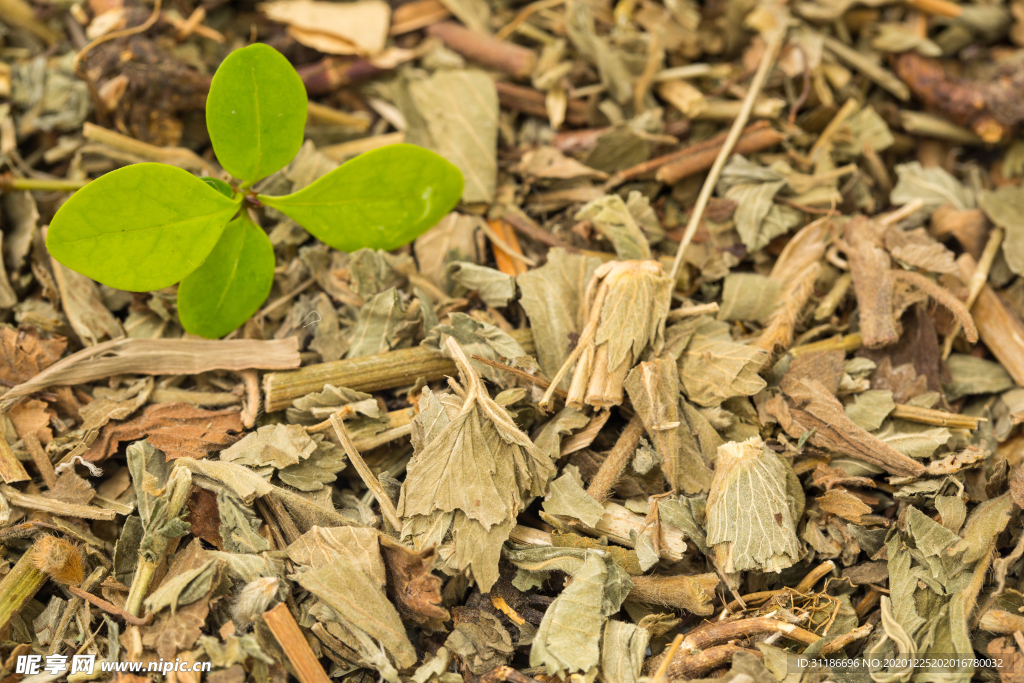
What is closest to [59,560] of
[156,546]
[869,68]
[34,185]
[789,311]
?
[156,546]

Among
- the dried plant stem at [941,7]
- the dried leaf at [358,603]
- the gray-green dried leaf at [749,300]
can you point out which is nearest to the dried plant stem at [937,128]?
the dried plant stem at [941,7]

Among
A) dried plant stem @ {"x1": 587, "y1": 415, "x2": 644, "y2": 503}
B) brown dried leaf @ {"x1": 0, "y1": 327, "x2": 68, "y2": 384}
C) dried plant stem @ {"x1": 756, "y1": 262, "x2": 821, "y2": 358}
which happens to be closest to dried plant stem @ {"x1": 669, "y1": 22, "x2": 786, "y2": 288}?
dried plant stem @ {"x1": 756, "y1": 262, "x2": 821, "y2": 358}

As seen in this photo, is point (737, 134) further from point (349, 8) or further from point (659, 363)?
point (349, 8)

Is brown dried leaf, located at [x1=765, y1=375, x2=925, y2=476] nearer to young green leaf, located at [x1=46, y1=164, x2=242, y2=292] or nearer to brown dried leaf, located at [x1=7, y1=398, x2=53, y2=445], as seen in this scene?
young green leaf, located at [x1=46, y1=164, x2=242, y2=292]

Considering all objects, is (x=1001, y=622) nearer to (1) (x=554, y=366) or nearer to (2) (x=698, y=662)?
(2) (x=698, y=662)

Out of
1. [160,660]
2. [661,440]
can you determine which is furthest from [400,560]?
[661,440]
